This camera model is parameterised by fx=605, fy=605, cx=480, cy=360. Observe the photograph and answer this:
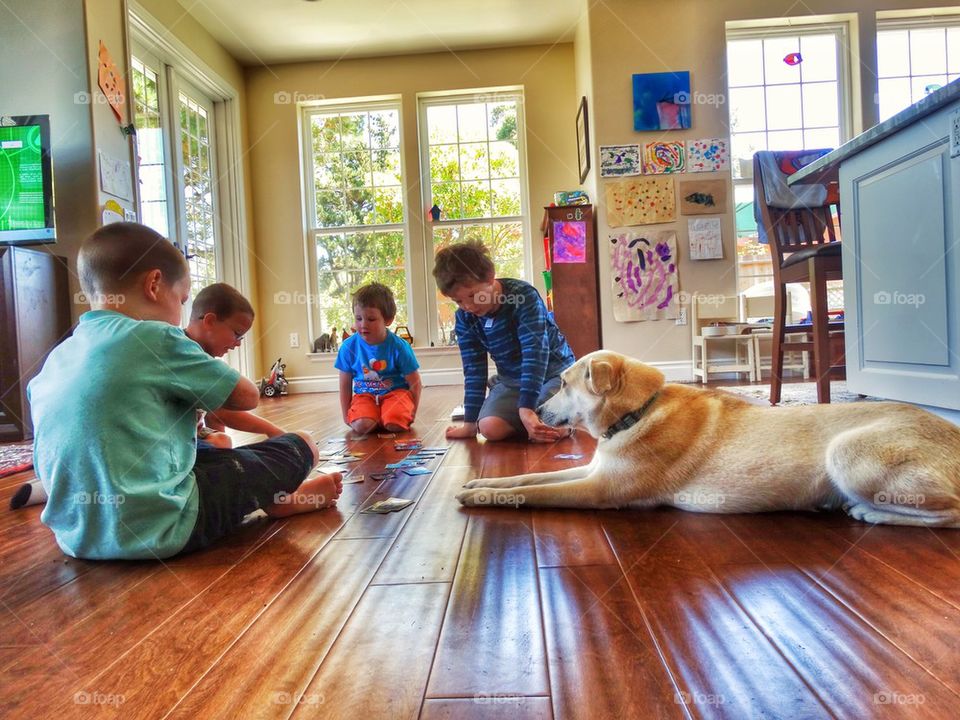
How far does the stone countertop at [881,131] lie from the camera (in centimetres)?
193

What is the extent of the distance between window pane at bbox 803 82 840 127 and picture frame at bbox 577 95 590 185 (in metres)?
2.06

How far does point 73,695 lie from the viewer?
814 millimetres

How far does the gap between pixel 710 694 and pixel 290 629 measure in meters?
0.64

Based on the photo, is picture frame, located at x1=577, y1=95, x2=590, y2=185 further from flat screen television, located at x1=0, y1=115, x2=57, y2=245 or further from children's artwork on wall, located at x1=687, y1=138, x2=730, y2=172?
flat screen television, located at x1=0, y1=115, x2=57, y2=245

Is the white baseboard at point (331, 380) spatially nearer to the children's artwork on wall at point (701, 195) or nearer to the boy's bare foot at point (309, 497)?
the children's artwork on wall at point (701, 195)

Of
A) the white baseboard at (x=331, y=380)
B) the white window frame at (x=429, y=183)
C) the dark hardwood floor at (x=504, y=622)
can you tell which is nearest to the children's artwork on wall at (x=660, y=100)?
the white window frame at (x=429, y=183)

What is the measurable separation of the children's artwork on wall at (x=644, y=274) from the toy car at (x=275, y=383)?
3497mm

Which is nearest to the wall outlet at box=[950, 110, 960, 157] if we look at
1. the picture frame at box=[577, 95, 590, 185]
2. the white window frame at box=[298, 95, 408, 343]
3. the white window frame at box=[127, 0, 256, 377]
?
the picture frame at box=[577, 95, 590, 185]

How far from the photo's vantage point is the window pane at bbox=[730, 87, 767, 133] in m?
5.61

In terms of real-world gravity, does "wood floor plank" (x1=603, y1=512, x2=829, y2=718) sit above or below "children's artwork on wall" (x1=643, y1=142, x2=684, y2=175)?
below

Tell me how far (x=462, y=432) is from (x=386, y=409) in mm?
553

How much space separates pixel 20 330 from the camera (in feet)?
11.2

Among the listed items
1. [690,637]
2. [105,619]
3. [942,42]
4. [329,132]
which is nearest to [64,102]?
[329,132]

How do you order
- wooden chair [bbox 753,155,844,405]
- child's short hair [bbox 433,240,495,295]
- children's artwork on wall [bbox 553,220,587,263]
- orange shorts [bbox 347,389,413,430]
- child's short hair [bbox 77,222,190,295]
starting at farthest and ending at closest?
children's artwork on wall [bbox 553,220,587,263] < orange shorts [bbox 347,389,413,430] < wooden chair [bbox 753,155,844,405] < child's short hair [bbox 433,240,495,295] < child's short hair [bbox 77,222,190,295]
